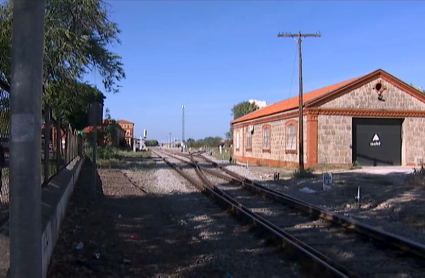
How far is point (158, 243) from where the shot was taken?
927 centimetres

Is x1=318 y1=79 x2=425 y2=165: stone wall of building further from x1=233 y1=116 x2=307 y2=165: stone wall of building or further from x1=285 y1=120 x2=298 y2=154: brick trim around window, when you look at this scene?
x1=285 y1=120 x2=298 y2=154: brick trim around window

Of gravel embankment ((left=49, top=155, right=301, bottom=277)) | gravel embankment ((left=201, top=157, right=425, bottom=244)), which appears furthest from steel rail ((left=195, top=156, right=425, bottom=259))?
gravel embankment ((left=49, top=155, right=301, bottom=277))

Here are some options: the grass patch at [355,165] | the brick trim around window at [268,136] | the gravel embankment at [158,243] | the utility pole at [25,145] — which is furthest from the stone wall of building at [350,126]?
the utility pole at [25,145]

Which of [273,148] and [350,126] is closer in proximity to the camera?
[350,126]

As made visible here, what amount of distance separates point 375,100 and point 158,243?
26.6 meters

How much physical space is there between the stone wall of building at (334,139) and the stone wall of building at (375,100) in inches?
38.0

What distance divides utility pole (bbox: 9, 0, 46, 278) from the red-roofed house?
1125 inches

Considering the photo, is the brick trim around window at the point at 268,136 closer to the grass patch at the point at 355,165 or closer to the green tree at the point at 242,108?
the grass patch at the point at 355,165

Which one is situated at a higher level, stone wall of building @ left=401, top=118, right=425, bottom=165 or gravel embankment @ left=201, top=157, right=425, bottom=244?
stone wall of building @ left=401, top=118, right=425, bottom=165

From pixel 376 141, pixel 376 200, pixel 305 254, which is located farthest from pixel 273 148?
pixel 305 254

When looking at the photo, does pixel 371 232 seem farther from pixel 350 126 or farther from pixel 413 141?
pixel 413 141

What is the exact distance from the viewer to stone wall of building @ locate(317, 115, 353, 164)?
3128 centimetres

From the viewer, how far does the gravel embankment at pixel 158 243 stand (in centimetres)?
716

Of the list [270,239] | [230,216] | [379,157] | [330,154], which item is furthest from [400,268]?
[379,157]
